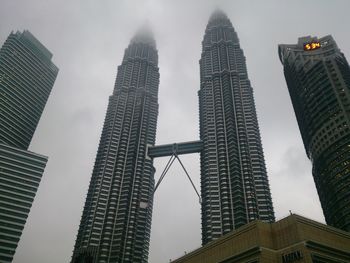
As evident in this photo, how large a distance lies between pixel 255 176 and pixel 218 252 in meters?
90.0

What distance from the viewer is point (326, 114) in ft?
517

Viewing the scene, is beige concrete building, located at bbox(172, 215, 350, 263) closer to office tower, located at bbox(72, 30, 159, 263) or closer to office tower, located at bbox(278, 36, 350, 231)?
office tower, located at bbox(278, 36, 350, 231)

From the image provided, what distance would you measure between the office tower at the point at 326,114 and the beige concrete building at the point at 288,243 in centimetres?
6030

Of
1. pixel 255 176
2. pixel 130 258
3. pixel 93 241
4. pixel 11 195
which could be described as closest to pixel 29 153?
pixel 11 195

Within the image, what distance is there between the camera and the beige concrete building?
70.4 meters

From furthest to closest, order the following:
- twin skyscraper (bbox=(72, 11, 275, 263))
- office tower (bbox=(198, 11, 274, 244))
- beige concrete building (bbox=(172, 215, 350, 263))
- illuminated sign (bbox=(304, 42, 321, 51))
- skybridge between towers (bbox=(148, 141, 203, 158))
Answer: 1. illuminated sign (bbox=(304, 42, 321, 51))
2. skybridge between towers (bbox=(148, 141, 203, 158))
3. twin skyscraper (bbox=(72, 11, 275, 263))
4. office tower (bbox=(198, 11, 274, 244))
5. beige concrete building (bbox=(172, 215, 350, 263))

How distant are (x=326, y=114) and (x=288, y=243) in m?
99.3

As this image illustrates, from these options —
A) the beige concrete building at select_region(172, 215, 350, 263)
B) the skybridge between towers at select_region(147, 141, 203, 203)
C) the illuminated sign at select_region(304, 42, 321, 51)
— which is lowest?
the beige concrete building at select_region(172, 215, 350, 263)

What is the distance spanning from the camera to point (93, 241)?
16525 centimetres

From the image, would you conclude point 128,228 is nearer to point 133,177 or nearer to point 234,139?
point 133,177

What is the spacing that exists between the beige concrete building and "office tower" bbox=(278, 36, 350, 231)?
60.3 meters

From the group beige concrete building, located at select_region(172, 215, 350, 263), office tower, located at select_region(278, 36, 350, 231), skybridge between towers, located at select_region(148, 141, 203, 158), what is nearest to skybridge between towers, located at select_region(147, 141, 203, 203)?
skybridge between towers, located at select_region(148, 141, 203, 158)

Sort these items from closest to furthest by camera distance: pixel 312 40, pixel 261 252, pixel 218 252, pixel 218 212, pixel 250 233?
1. pixel 261 252
2. pixel 250 233
3. pixel 218 252
4. pixel 218 212
5. pixel 312 40

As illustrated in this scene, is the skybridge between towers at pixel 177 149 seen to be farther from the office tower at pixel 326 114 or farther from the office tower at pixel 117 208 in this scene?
the office tower at pixel 326 114
